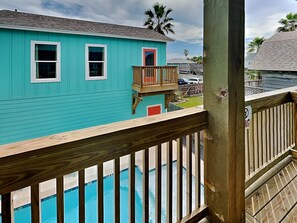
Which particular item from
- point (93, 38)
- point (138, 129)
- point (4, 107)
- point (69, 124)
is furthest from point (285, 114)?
point (93, 38)

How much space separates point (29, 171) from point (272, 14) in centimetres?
253

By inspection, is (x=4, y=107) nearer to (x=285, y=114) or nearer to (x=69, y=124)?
(x=69, y=124)

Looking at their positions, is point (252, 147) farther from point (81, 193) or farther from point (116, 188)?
point (81, 193)

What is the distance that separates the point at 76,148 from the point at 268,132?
1.53 metres

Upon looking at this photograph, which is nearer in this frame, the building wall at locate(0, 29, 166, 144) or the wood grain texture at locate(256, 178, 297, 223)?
the wood grain texture at locate(256, 178, 297, 223)

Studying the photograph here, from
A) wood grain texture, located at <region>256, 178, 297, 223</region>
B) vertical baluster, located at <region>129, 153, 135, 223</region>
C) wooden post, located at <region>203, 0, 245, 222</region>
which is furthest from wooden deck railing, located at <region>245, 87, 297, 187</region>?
vertical baluster, located at <region>129, 153, 135, 223</region>

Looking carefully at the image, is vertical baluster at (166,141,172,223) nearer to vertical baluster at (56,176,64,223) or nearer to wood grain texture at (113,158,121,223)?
wood grain texture at (113,158,121,223)

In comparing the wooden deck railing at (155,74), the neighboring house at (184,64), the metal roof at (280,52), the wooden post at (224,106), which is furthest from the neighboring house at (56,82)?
the metal roof at (280,52)

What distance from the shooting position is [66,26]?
3.07m

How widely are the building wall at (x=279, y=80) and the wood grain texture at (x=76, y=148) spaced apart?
202 centimetres

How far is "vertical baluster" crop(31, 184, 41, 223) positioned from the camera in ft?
1.81

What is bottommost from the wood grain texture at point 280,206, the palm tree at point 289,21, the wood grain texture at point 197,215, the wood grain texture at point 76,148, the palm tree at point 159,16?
the wood grain texture at point 280,206

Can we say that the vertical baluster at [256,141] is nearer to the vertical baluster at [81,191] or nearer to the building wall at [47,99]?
the building wall at [47,99]

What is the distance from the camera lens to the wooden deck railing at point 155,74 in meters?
3.64
